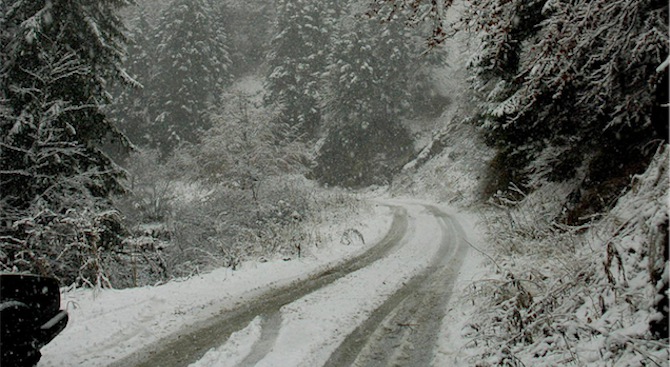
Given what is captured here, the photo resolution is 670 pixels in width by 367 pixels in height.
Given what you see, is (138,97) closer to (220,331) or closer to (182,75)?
(182,75)

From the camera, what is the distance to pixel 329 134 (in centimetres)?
3550

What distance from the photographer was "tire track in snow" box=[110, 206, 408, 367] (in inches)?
167

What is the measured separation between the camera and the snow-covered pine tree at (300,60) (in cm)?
3600

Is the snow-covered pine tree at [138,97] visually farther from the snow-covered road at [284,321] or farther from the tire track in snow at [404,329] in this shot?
the tire track in snow at [404,329]

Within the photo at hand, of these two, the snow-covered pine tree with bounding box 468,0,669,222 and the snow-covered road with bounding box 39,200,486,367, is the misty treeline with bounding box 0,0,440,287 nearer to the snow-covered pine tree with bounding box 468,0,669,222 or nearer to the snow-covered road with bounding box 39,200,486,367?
the snow-covered road with bounding box 39,200,486,367

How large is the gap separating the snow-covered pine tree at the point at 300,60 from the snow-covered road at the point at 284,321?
1137 inches

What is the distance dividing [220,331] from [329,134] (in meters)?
31.2

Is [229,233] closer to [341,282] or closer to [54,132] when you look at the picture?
[54,132]

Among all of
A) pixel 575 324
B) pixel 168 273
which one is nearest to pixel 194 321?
pixel 575 324

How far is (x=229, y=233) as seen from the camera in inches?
612

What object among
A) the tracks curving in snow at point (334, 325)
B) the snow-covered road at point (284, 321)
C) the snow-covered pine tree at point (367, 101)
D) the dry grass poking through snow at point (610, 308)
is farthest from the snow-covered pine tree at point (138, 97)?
the dry grass poking through snow at point (610, 308)

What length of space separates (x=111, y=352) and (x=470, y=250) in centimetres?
837

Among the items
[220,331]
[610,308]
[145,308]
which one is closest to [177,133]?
[145,308]

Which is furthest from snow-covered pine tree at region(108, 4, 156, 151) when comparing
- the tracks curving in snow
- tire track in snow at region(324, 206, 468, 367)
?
tire track in snow at region(324, 206, 468, 367)
